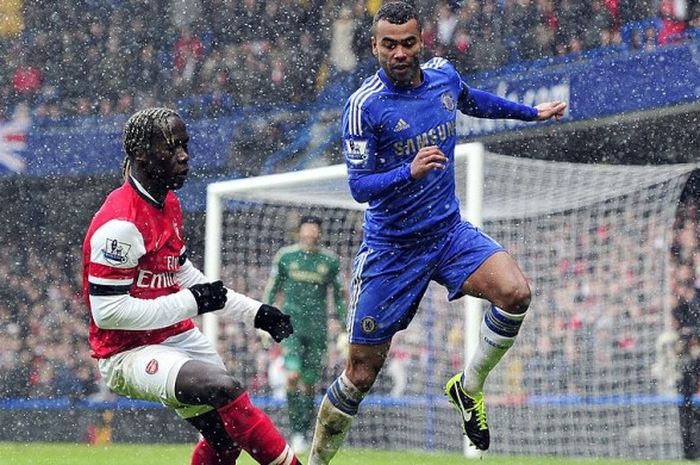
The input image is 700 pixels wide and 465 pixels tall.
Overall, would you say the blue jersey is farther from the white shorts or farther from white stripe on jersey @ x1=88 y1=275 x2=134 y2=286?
white stripe on jersey @ x1=88 y1=275 x2=134 y2=286

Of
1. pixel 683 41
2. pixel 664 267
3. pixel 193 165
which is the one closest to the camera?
pixel 664 267

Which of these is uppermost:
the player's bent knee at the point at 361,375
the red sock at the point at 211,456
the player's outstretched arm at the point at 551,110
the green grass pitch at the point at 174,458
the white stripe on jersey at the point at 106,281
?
the player's outstretched arm at the point at 551,110

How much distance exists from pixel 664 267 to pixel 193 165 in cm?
916

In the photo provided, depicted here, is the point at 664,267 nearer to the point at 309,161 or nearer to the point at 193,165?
the point at 309,161

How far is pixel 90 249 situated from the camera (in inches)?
214

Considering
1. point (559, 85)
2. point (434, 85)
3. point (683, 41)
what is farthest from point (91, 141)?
point (434, 85)

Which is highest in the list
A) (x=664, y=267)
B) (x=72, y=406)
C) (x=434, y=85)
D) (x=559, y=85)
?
(x=559, y=85)

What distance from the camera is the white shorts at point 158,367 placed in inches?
213

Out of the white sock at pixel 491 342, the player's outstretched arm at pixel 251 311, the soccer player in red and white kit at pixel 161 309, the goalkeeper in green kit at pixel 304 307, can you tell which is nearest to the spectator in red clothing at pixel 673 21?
the goalkeeper in green kit at pixel 304 307

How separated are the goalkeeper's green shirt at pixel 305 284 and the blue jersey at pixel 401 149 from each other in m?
4.53

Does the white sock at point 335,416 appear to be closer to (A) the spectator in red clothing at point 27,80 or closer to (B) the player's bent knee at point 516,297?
(B) the player's bent knee at point 516,297

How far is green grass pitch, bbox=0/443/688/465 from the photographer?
9766 millimetres

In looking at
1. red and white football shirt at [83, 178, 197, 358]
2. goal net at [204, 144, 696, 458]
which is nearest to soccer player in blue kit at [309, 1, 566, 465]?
red and white football shirt at [83, 178, 197, 358]

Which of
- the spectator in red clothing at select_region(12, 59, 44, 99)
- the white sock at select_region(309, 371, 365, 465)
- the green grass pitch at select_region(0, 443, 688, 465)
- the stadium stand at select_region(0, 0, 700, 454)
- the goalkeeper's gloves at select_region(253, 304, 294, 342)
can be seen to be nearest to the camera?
the goalkeeper's gloves at select_region(253, 304, 294, 342)
